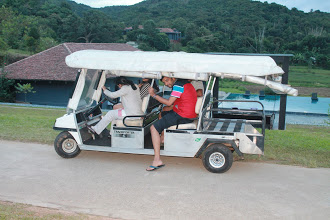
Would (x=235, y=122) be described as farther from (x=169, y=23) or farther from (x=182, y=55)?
(x=169, y=23)

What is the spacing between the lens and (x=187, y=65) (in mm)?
6344

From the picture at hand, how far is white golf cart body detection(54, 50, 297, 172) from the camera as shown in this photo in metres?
6.27

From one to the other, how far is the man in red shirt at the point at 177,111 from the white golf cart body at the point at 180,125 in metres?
0.12

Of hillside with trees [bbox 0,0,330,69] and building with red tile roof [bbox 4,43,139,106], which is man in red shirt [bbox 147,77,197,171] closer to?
building with red tile roof [bbox 4,43,139,106]

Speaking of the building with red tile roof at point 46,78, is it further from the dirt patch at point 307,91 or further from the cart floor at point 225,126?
the dirt patch at point 307,91

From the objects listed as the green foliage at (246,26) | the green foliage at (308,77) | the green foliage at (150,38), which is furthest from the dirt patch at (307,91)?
the green foliage at (150,38)

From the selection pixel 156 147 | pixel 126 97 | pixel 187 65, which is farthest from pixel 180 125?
pixel 126 97

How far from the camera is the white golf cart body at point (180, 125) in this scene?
627 centimetres

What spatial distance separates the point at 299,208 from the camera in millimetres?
5020

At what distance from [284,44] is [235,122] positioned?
6611cm

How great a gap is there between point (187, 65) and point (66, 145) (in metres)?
2.93

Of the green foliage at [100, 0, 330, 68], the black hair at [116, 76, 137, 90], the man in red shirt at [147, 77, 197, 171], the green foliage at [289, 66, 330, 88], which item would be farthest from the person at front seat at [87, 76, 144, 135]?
the green foliage at [100, 0, 330, 68]

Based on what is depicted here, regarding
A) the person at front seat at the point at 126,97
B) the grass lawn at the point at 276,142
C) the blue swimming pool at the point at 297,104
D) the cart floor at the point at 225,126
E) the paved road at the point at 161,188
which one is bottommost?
the blue swimming pool at the point at 297,104

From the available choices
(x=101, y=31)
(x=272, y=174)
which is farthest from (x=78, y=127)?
(x=101, y=31)
